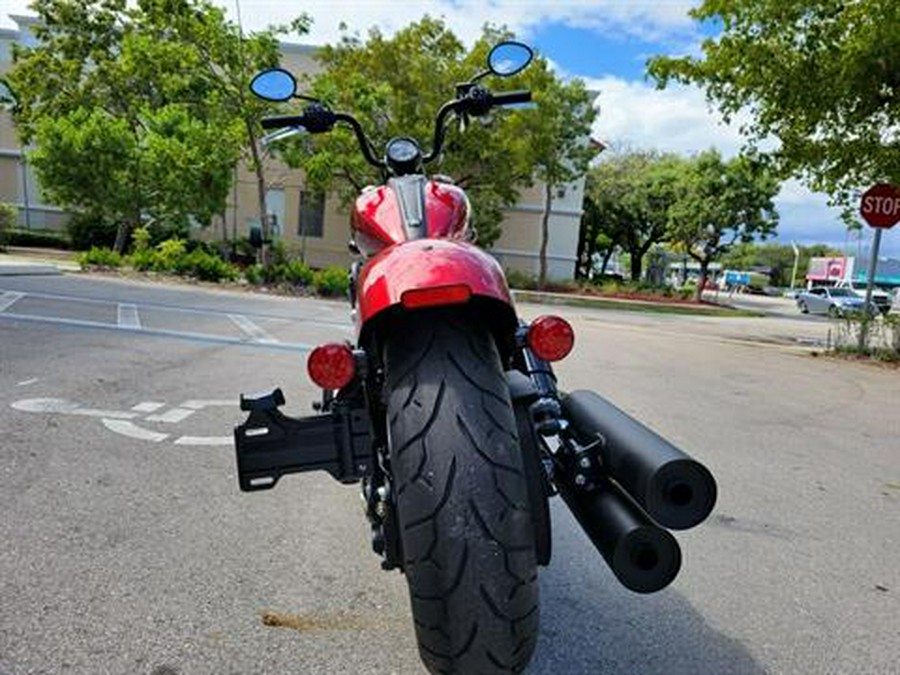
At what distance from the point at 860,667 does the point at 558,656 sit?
1.11m

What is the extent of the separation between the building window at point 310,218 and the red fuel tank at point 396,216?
3240 cm

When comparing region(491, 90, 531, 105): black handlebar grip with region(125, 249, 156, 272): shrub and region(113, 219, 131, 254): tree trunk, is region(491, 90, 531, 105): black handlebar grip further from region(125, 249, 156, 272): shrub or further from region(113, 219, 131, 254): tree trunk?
region(113, 219, 131, 254): tree trunk

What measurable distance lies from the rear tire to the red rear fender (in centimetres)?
30

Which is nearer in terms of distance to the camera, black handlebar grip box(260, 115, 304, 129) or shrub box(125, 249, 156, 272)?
black handlebar grip box(260, 115, 304, 129)

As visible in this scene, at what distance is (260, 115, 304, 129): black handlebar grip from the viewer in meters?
3.50

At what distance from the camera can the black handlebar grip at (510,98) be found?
3528mm

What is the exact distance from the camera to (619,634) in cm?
269

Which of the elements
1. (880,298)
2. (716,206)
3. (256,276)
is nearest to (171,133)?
(256,276)

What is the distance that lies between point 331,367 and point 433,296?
0.44 m

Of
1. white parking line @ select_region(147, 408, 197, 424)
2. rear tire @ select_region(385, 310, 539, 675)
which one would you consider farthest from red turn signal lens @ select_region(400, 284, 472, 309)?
white parking line @ select_region(147, 408, 197, 424)

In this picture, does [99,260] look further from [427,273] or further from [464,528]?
[464,528]

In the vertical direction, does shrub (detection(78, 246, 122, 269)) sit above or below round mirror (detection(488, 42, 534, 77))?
below

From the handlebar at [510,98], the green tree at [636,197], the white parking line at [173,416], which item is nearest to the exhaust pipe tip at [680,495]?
the handlebar at [510,98]

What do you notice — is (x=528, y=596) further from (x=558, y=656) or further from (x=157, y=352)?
(x=157, y=352)
